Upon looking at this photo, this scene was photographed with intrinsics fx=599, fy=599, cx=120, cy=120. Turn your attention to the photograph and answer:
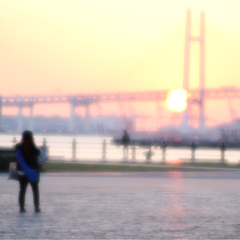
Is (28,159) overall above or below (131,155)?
above

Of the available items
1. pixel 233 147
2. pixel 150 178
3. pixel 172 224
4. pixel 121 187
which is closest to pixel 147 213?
pixel 172 224

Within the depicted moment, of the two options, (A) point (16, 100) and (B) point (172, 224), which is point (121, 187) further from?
(A) point (16, 100)

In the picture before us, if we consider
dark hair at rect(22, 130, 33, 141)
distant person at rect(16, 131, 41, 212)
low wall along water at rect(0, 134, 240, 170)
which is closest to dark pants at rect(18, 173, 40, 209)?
distant person at rect(16, 131, 41, 212)

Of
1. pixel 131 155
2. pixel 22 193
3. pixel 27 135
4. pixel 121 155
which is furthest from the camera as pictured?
pixel 121 155

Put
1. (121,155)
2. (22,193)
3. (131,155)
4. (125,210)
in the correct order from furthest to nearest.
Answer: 1. (121,155)
2. (131,155)
3. (125,210)
4. (22,193)

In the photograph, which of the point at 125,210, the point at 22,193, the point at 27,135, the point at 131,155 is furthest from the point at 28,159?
the point at 131,155

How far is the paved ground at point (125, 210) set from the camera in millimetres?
7723

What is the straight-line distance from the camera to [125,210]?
9.97m

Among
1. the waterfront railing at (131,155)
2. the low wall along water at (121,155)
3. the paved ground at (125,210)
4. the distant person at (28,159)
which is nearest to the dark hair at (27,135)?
the distant person at (28,159)

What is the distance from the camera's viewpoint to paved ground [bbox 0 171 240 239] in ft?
25.3

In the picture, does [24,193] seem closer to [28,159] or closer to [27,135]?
[28,159]

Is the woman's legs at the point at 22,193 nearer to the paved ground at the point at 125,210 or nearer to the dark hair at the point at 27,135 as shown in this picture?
the paved ground at the point at 125,210

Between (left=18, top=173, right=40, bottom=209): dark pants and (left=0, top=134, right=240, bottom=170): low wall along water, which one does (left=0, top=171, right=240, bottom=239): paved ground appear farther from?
(left=0, top=134, right=240, bottom=170): low wall along water

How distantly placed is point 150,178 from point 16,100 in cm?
6972
